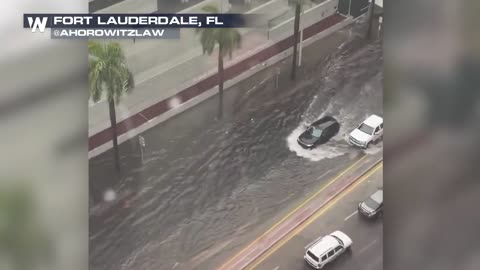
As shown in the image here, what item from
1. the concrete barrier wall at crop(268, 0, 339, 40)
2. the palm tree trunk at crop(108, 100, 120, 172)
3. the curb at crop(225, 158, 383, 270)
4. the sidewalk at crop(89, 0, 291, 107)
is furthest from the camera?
the concrete barrier wall at crop(268, 0, 339, 40)

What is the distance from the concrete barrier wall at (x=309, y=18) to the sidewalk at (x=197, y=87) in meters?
0.13

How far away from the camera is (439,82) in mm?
19781

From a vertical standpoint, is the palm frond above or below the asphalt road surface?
above

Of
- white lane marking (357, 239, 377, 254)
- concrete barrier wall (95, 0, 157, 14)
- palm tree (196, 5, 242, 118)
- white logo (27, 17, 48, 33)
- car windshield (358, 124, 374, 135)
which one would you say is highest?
concrete barrier wall (95, 0, 157, 14)

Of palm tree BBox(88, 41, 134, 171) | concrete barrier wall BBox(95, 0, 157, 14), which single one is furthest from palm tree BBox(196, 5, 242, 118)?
palm tree BBox(88, 41, 134, 171)

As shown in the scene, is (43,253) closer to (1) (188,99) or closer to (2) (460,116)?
(1) (188,99)

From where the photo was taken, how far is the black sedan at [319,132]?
19.7 metres

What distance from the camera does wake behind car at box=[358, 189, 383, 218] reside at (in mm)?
18906

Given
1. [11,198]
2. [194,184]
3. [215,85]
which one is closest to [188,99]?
[215,85]

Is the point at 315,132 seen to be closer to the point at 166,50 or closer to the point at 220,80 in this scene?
the point at 220,80

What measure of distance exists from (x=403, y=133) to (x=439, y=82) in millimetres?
1718

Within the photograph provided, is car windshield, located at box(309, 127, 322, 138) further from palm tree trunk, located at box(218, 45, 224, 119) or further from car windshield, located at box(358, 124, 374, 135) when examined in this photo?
palm tree trunk, located at box(218, 45, 224, 119)

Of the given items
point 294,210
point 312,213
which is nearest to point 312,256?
point 312,213

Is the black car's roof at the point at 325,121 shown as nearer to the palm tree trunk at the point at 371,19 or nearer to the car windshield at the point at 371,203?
the car windshield at the point at 371,203
